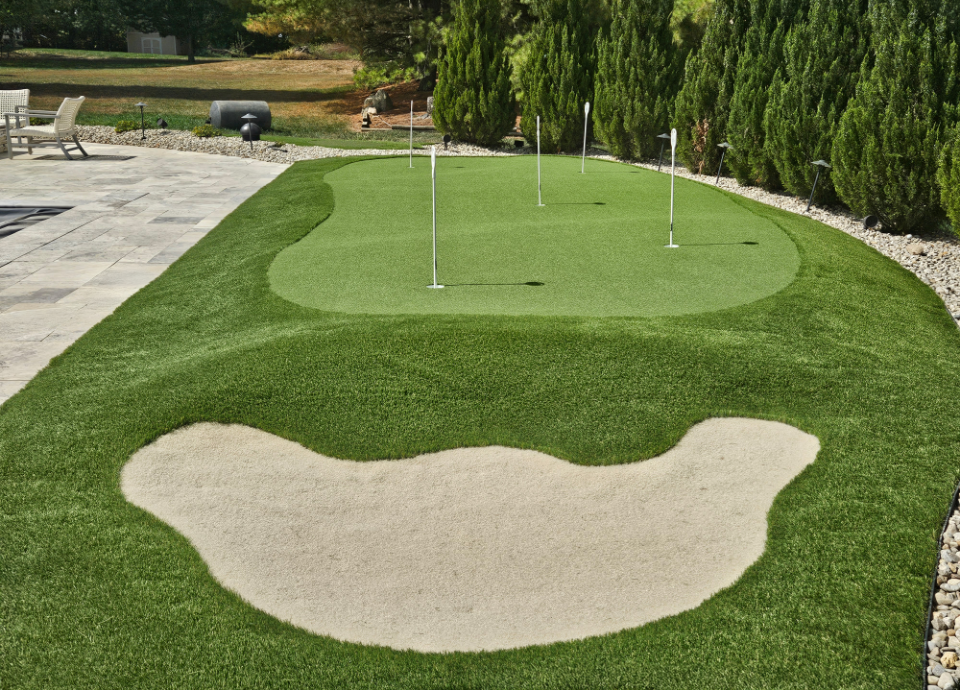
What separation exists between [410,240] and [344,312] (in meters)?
2.82

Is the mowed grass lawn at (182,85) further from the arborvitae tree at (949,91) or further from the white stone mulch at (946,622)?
the white stone mulch at (946,622)

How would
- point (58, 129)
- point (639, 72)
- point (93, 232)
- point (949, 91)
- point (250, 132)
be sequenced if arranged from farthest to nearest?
1. point (250, 132)
2. point (58, 129)
3. point (639, 72)
4. point (93, 232)
5. point (949, 91)

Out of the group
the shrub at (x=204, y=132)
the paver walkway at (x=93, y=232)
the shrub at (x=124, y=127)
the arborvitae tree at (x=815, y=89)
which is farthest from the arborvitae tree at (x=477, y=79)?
the arborvitae tree at (x=815, y=89)

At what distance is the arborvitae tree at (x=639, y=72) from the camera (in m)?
18.7

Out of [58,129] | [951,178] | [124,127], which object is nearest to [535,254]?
[951,178]

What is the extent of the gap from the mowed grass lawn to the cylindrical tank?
1.69 metres

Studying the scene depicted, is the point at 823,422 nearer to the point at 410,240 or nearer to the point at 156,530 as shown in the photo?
the point at 156,530

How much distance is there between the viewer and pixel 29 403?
19.9 feet

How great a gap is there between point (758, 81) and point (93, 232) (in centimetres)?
1045

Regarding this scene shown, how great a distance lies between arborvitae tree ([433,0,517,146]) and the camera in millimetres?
21500

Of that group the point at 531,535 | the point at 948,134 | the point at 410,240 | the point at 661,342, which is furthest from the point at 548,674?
the point at 948,134

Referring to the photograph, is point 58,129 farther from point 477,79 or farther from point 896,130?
point 896,130

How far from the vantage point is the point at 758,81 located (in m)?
14.4

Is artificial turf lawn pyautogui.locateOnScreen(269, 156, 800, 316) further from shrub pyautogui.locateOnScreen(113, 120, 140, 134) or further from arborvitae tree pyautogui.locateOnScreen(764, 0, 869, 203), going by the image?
shrub pyautogui.locateOnScreen(113, 120, 140, 134)
